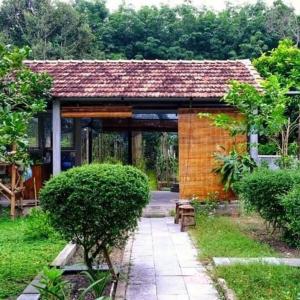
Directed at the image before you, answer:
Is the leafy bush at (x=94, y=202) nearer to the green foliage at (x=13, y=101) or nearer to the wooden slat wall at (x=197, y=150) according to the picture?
the green foliage at (x=13, y=101)

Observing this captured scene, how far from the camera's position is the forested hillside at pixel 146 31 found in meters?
27.1

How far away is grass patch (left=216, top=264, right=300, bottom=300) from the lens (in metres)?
5.37

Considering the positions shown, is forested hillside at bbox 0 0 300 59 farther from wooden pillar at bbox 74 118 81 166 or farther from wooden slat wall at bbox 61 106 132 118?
wooden slat wall at bbox 61 106 132 118

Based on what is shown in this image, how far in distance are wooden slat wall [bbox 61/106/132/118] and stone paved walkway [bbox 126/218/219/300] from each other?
368 cm

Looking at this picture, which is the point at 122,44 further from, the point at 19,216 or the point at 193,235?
the point at 193,235

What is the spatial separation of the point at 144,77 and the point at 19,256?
6.78 metres

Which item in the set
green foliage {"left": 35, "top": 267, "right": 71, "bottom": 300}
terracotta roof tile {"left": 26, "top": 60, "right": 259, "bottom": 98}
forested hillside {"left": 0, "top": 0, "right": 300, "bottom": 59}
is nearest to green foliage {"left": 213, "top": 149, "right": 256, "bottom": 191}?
terracotta roof tile {"left": 26, "top": 60, "right": 259, "bottom": 98}

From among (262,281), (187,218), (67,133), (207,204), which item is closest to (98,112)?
(67,133)

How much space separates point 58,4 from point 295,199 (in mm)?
26028

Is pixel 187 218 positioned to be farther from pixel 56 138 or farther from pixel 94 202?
pixel 94 202

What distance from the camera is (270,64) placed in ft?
60.3

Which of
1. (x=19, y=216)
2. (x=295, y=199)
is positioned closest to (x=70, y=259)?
(x=295, y=199)

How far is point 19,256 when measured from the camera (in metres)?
7.67

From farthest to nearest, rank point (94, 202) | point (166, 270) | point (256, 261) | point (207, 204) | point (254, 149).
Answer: point (254, 149), point (207, 204), point (256, 261), point (166, 270), point (94, 202)
